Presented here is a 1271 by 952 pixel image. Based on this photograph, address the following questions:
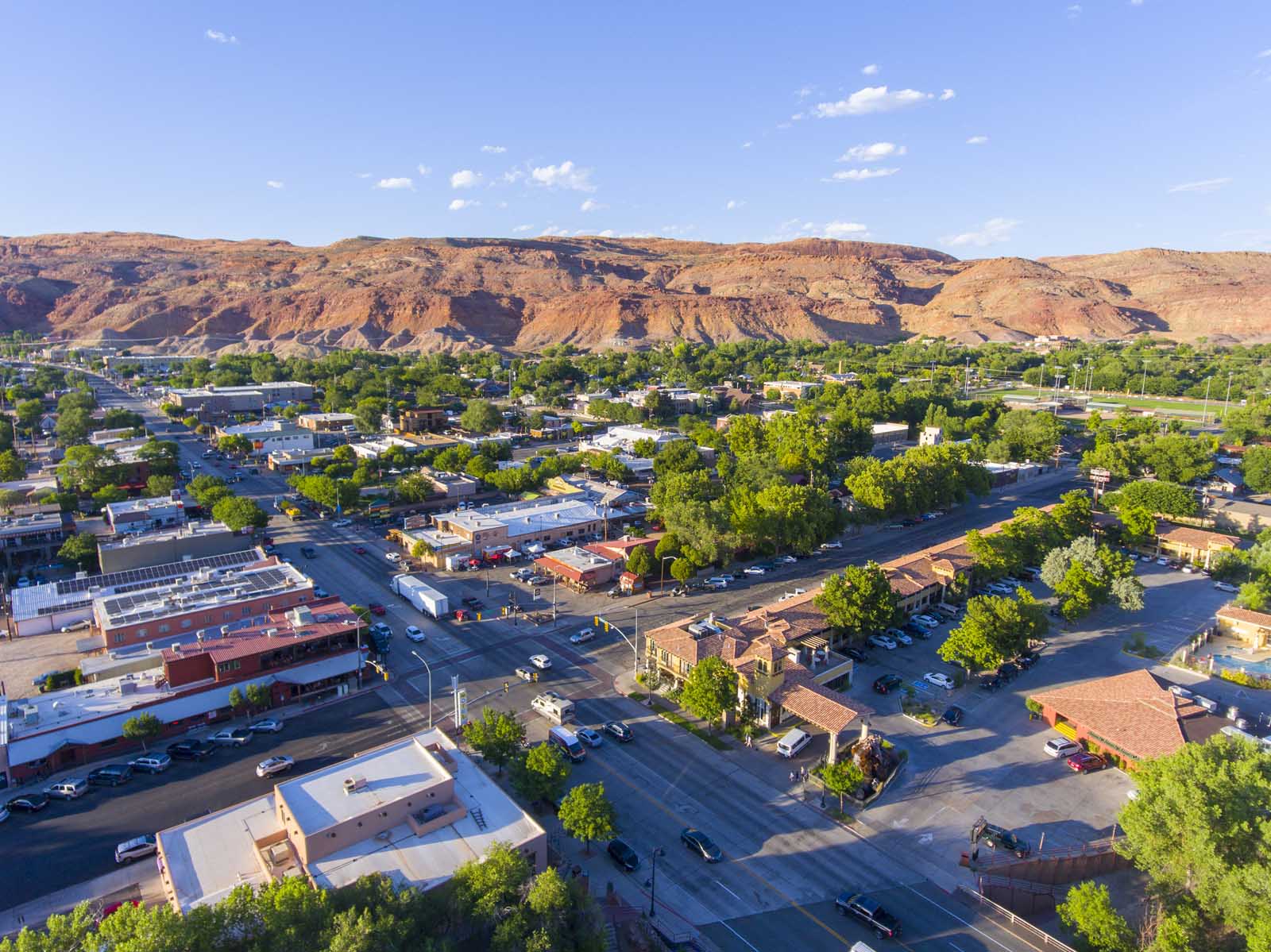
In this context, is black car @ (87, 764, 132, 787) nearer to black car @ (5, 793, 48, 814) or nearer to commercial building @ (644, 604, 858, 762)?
black car @ (5, 793, 48, 814)

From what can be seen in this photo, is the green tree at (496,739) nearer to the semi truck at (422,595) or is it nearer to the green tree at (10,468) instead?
the semi truck at (422,595)

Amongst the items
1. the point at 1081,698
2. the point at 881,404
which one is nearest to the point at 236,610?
the point at 1081,698

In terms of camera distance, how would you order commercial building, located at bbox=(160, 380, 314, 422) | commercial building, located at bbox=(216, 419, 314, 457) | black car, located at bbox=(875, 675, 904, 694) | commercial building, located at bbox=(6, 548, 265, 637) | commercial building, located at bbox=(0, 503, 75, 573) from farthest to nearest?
commercial building, located at bbox=(160, 380, 314, 422) < commercial building, located at bbox=(216, 419, 314, 457) < commercial building, located at bbox=(0, 503, 75, 573) < commercial building, located at bbox=(6, 548, 265, 637) < black car, located at bbox=(875, 675, 904, 694)

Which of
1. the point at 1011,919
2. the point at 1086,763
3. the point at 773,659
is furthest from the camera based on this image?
the point at 773,659

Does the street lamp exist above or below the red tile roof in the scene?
below

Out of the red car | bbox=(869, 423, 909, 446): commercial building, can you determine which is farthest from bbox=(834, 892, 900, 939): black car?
bbox=(869, 423, 909, 446): commercial building

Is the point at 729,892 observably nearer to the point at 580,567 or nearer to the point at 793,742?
the point at 793,742

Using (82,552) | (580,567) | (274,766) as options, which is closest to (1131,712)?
(580,567)
